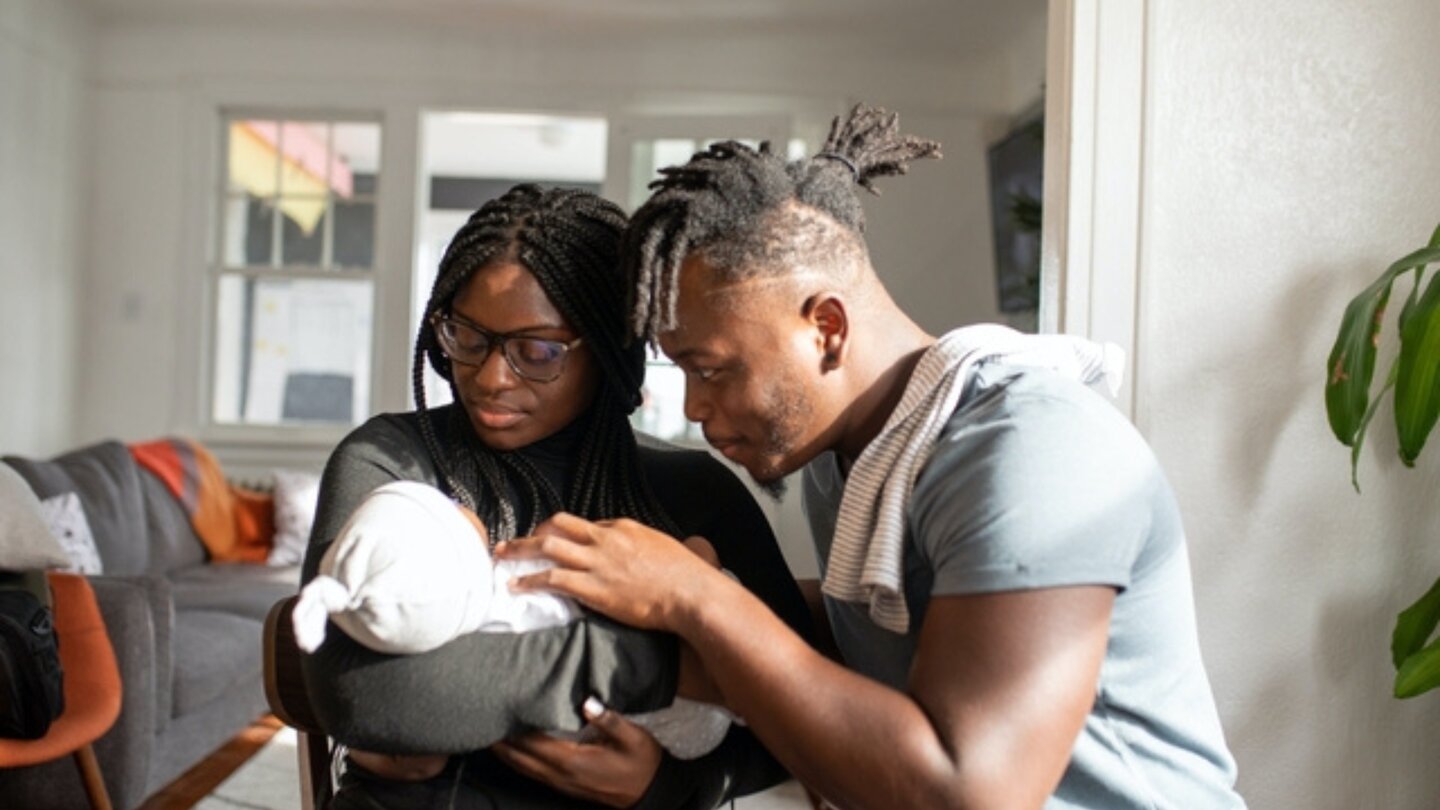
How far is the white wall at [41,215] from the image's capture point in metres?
6.52

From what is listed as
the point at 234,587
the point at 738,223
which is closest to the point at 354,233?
the point at 234,587

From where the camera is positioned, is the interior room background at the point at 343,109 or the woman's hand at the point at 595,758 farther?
the interior room background at the point at 343,109

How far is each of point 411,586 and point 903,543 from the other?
1.41 ft

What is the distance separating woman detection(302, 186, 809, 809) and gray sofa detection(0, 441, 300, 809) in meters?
2.35

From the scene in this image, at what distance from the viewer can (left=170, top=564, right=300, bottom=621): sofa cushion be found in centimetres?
496

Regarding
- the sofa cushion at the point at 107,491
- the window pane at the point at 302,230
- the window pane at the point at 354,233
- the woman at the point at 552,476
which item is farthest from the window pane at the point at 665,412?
the woman at the point at 552,476

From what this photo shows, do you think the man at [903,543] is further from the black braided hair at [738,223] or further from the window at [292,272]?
the window at [292,272]

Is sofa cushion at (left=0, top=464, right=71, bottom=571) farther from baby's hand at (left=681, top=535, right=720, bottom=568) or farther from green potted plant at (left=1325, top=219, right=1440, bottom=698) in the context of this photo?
green potted plant at (left=1325, top=219, right=1440, bottom=698)

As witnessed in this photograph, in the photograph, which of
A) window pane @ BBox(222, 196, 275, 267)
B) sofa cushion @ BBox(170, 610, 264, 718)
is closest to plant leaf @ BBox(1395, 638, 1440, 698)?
sofa cushion @ BBox(170, 610, 264, 718)

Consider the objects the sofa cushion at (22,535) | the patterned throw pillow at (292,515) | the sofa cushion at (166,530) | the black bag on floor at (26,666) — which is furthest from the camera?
the patterned throw pillow at (292,515)

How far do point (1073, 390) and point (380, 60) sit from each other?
6643 millimetres

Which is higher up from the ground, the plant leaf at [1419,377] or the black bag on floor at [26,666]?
the plant leaf at [1419,377]

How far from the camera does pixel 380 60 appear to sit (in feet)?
23.9

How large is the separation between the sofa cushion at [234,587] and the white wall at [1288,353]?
3.30 m
